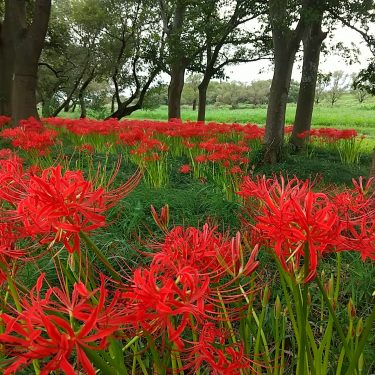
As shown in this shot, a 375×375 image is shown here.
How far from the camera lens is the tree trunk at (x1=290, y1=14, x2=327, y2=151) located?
8055 mm

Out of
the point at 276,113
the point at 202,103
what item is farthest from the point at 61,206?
the point at 202,103

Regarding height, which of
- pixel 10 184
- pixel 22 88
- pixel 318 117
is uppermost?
pixel 22 88

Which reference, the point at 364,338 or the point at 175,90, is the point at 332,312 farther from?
the point at 175,90

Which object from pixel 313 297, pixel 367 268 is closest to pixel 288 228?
pixel 313 297

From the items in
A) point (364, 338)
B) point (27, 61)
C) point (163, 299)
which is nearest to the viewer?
point (163, 299)

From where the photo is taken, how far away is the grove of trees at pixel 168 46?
622 cm

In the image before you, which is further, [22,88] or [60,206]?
[22,88]

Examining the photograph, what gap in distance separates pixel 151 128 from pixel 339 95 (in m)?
74.3

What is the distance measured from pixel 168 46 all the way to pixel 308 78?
5.37 metres

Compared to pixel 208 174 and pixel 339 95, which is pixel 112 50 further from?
pixel 339 95

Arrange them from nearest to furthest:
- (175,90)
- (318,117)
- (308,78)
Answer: (308,78) → (175,90) → (318,117)

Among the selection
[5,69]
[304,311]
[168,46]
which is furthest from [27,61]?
[304,311]

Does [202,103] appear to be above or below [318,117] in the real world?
above

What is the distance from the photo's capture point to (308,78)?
26.8ft
